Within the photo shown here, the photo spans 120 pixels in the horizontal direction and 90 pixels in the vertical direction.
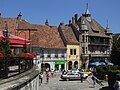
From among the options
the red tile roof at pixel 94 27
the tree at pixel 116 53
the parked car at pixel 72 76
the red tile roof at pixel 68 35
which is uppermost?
the red tile roof at pixel 94 27

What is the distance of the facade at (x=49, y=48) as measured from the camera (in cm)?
6350

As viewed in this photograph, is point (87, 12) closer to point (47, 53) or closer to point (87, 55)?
point (87, 55)

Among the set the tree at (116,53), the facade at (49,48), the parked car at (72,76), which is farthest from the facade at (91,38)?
the parked car at (72,76)

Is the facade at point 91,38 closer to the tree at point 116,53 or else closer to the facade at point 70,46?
the facade at point 70,46

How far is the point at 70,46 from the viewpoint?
68875 mm

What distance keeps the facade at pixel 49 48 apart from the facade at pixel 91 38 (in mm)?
6257

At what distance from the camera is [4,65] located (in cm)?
977

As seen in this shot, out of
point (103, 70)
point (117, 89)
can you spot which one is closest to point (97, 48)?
point (103, 70)

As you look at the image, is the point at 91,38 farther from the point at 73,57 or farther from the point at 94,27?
the point at 73,57

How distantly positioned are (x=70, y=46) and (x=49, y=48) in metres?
6.38

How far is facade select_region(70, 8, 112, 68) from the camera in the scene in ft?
235

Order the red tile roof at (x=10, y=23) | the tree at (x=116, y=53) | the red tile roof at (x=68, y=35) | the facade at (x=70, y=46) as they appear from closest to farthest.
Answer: the red tile roof at (x=10, y=23), the tree at (x=116, y=53), the facade at (x=70, y=46), the red tile roof at (x=68, y=35)

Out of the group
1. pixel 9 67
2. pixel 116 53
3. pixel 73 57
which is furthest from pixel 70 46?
pixel 9 67

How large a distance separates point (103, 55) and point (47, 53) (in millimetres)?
20205
